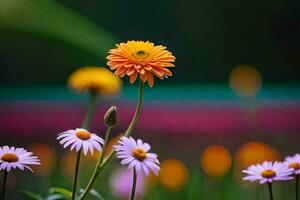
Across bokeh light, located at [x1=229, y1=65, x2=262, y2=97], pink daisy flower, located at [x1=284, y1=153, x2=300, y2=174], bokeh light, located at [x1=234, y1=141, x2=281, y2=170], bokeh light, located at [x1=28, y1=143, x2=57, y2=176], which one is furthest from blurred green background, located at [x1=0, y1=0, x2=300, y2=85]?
pink daisy flower, located at [x1=284, y1=153, x2=300, y2=174]

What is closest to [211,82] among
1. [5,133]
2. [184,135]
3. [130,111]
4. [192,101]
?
[192,101]

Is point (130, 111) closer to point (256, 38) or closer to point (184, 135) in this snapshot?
point (184, 135)

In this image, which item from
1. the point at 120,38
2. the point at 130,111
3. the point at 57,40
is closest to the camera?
the point at 130,111

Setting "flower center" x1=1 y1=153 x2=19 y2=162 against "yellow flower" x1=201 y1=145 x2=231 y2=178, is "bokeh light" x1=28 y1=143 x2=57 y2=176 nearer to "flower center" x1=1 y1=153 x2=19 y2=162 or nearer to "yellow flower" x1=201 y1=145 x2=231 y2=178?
"yellow flower" x1=201 y1=145 x2=231 y2=178

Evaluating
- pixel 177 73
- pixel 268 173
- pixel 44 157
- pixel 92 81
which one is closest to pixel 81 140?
pixel 268 173

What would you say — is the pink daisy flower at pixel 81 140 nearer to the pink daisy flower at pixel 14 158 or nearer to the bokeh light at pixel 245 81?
the pink daisy flower at pixel 14 158

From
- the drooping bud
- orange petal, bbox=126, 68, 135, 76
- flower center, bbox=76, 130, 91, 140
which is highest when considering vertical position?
orange petal, bbox=126, 68, 135, 76
